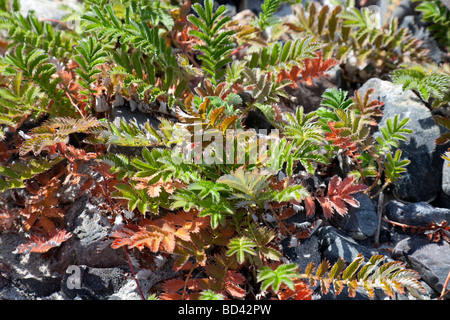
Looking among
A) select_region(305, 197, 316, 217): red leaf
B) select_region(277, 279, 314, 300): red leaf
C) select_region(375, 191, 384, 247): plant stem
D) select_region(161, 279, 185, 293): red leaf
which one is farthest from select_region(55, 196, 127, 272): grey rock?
select_region(375, 191, 384, 247): plant stem

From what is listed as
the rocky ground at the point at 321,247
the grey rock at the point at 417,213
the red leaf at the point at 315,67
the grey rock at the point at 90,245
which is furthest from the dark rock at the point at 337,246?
the grey rock at the point at 90,245

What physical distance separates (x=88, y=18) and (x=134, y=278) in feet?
4.67

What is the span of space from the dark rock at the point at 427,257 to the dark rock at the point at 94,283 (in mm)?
1481

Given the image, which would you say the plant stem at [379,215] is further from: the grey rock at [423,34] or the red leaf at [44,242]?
the red leaf at [44,242]

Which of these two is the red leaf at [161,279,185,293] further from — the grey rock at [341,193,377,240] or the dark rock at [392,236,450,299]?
the dark rock at [392,236,450,299]

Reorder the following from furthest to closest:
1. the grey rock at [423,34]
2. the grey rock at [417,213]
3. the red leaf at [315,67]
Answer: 1. the grey rock at [423,34]
2. the red leaf at [315,67]
3. the grey rock at [417,213]

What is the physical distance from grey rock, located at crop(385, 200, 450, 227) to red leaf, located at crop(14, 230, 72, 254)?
5.80 ft

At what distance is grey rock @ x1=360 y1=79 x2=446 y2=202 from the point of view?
235 cm

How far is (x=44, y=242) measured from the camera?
2.12 meters

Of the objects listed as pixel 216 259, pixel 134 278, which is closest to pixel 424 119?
pixel 216 259

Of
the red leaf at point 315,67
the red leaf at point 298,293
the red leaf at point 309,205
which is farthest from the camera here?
the red leaf at point 315,67

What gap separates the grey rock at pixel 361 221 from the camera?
2.23 metres

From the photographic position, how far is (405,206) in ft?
7.54

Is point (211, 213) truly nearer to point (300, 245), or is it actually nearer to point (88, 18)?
point (300, 245)
